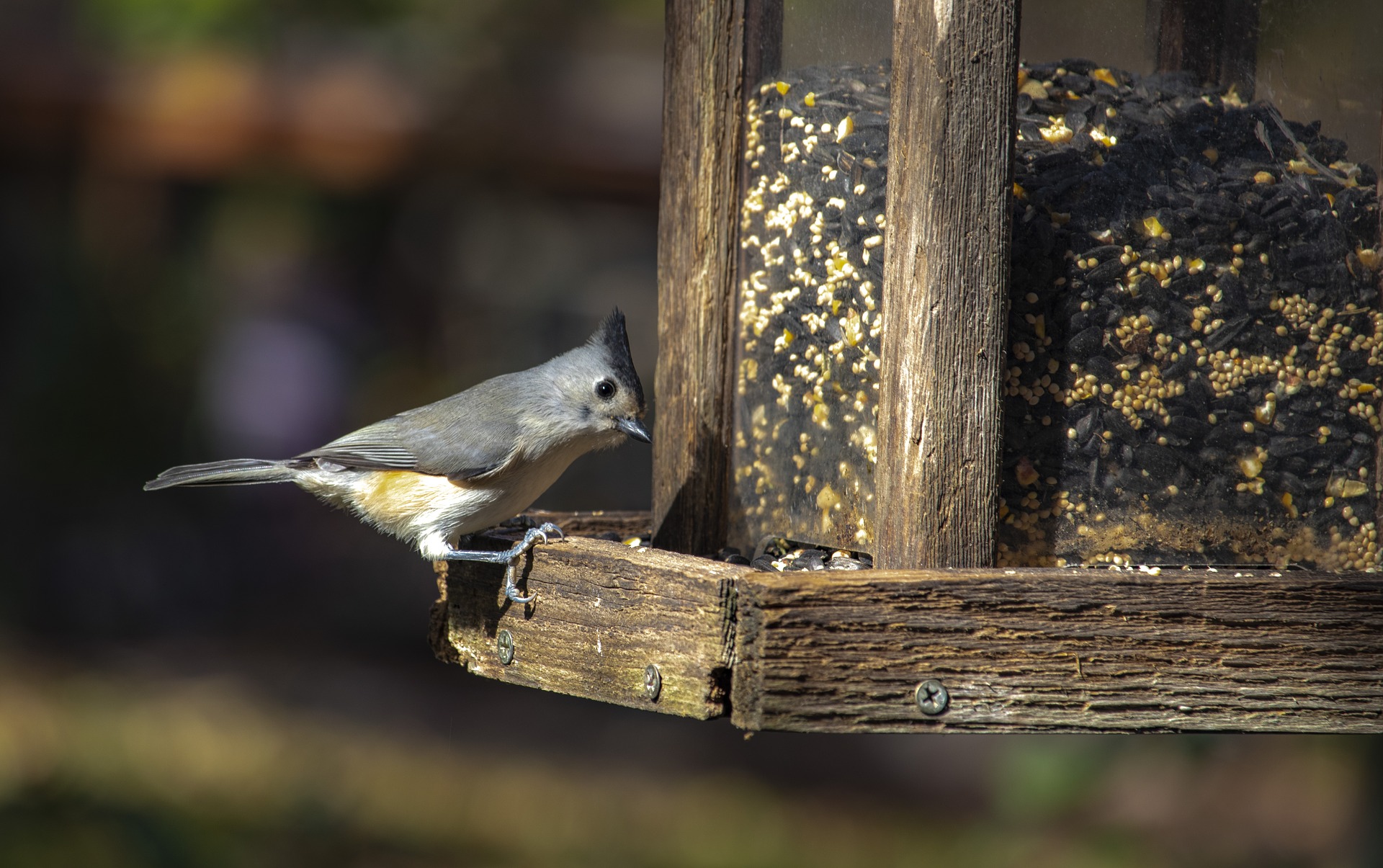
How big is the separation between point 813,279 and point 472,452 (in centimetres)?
110

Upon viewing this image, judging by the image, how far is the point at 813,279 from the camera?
296cm

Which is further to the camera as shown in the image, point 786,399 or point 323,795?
point 323,795

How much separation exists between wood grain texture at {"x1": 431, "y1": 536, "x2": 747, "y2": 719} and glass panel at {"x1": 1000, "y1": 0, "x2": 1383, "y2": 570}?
75cm

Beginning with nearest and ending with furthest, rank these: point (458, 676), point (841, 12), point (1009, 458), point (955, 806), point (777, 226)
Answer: point (1009, 458) → point (841, 12) → point (777, 226) → point (955, 806) → point (458, 676)

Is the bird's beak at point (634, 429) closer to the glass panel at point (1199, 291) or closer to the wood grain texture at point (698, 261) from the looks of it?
the wood grain texture at point (698, 261)

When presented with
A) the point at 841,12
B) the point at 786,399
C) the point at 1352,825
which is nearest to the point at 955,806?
the point at 1352,825

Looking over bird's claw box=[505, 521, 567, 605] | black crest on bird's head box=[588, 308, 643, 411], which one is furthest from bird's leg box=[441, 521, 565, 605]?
black crest on bird's head box=[588, 308, 643, 411]

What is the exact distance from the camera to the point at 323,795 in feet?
26.4

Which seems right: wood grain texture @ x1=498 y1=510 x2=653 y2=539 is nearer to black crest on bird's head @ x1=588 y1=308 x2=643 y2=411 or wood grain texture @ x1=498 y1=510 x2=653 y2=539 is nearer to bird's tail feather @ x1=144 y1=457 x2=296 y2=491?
black crest on bird's head @ x1=588 y1=308 x2=643 y2=411

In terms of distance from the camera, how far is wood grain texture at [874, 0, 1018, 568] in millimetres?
2393

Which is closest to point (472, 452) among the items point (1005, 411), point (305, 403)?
point (1005, 411)

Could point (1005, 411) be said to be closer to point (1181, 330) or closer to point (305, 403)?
point (1181, 330)

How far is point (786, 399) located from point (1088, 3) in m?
1.15

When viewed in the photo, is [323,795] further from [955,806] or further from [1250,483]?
[1250,483]
